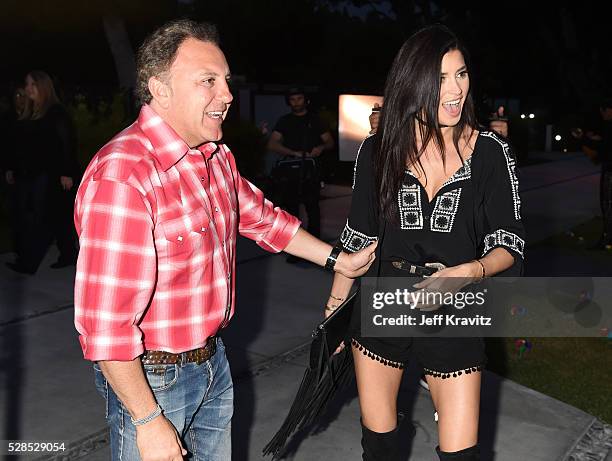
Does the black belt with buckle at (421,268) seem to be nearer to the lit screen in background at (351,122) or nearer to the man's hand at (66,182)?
the man's hand at (66,182)

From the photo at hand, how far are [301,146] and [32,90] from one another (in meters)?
2.79

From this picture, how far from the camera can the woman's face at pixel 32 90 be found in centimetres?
692

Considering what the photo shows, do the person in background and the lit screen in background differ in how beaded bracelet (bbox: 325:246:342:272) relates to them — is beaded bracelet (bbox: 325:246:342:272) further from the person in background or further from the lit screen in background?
the lit screen in background

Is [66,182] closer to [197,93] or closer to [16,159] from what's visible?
[16,159]

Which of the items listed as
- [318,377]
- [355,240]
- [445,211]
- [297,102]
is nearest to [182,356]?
[318,377]

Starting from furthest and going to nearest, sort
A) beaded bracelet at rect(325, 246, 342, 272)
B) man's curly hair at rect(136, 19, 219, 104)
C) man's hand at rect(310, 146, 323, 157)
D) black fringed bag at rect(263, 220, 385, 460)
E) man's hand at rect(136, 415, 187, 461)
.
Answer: man's hand at rect(310, 146, 323, 157) < beaded bracelet at rect(325, 246, 342, 272) < black fringed bag at rect(263, 220, 385, 460) < man's curly hair at rect(136, 19, 219, 104) < man's hand at rect(136, 415, 187, 461)

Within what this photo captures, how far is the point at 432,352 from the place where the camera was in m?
2.61

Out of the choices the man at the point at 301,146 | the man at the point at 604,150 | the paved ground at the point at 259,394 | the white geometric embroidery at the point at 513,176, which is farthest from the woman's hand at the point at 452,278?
the man at the point at 604,150

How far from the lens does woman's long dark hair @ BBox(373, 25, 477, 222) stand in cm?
249

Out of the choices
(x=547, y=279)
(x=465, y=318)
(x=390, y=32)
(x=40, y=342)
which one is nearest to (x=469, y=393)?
(x=465, y=318)

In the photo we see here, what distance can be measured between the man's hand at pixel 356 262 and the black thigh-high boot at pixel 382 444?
0.60 m

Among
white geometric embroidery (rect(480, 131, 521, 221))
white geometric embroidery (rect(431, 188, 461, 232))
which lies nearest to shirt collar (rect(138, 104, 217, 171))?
white geometric embroidery (rect(431, 188, 461, 232))

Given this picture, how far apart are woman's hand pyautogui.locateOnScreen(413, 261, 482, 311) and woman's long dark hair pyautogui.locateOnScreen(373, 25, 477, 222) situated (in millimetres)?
309

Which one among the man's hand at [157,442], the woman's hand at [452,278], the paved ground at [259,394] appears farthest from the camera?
the paved ground at [259,394]
